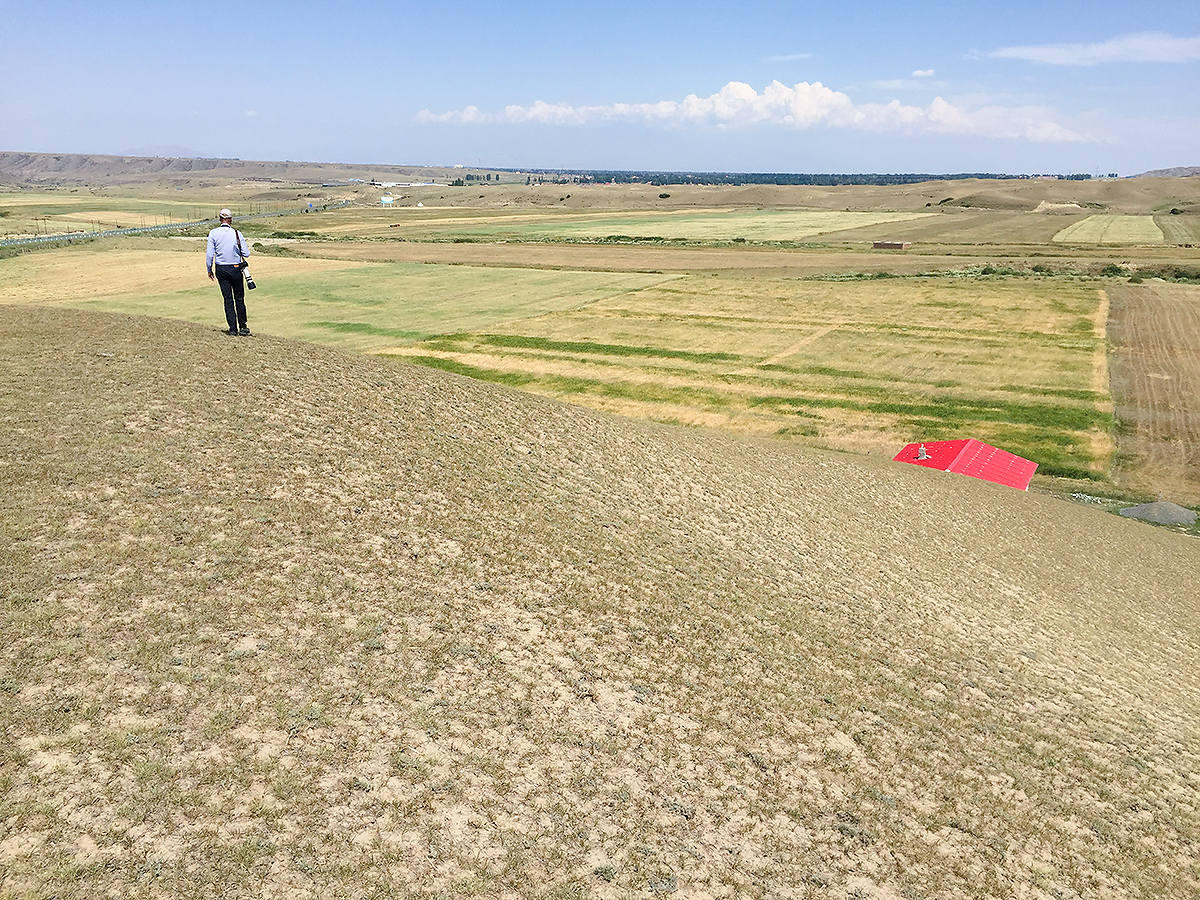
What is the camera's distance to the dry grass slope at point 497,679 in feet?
26.0

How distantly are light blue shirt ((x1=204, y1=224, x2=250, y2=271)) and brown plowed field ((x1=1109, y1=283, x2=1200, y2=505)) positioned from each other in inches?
1184

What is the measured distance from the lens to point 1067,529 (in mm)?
22781

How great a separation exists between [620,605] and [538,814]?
4.61 meters

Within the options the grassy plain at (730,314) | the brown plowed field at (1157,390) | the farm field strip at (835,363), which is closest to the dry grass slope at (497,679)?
the brown plowed field at (1157,390)

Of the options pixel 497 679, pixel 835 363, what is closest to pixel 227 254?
pixel 497 679

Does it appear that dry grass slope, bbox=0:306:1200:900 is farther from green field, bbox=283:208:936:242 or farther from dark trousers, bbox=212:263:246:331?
green field, bbox=283:208:936:242

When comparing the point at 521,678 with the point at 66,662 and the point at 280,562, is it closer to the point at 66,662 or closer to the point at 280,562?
the point at 280,562

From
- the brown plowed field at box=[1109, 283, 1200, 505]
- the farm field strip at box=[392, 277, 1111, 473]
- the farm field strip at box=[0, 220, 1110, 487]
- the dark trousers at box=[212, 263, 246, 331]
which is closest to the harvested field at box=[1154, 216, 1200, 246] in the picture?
the farm field strip at box=[0, 220, 1110, 487]

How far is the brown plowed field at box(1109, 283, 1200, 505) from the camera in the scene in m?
29.9

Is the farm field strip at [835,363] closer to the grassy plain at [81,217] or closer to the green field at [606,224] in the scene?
the green field at [606,224]

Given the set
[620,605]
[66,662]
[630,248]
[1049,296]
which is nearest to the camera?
[66,662]

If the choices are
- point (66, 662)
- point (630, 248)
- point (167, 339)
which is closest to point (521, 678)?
point (66, 662)

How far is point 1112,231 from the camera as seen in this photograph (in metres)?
119

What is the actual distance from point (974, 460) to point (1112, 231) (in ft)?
378
